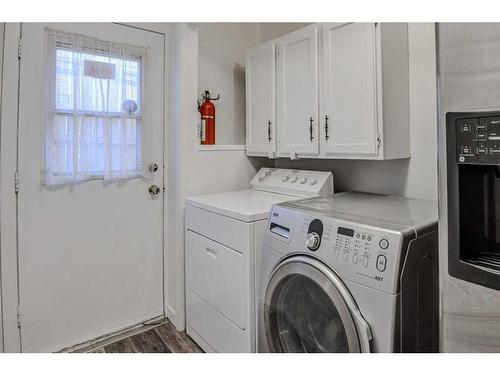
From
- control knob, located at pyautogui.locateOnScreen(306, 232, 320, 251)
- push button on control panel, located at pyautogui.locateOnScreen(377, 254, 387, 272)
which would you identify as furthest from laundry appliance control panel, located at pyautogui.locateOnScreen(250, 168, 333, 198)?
push button on control panel, located at pyautogui.locateOnScreen(377, 254, 387, 272)

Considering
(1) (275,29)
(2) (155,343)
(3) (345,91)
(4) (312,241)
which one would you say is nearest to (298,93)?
(3) (345,91)

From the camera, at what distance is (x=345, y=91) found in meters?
1.75

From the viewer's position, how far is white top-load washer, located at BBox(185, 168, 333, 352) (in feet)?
5.11

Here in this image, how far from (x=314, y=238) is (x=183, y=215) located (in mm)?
1104

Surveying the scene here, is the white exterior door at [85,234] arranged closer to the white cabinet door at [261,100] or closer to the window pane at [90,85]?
the window pane at [90,85]

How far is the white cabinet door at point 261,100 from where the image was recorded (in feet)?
7.11

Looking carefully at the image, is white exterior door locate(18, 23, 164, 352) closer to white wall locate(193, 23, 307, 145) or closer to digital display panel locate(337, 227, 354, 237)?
white wall locate(193, 23, 307, 145)

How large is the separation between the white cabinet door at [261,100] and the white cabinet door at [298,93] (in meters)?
0.06

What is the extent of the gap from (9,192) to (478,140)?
208 cm

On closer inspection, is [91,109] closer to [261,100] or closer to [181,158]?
[181,158]

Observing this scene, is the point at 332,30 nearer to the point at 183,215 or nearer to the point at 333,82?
the point at 333,82

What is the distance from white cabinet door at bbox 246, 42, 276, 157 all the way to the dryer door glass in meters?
1.07
